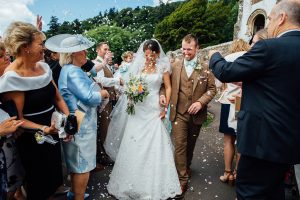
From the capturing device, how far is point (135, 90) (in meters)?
4.65

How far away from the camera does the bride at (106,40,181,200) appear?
4418mm

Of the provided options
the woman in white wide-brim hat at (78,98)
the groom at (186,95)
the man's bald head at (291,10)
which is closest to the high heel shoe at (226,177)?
the groom at (186,95)

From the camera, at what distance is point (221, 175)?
5398 mm

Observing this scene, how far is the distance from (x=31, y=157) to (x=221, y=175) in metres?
3.57

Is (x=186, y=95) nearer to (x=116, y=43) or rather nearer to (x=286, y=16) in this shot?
(x=286, y=16)

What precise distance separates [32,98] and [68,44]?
110cm

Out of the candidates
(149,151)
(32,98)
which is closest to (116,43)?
(149,151)

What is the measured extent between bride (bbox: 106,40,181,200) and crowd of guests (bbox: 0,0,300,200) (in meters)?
0.02

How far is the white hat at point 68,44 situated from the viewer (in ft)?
12.5

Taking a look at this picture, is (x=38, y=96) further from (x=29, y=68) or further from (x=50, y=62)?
(x=50, y=62)

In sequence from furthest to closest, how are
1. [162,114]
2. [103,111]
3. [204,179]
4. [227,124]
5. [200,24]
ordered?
[200,24] → [103,111] → [204,179] → [227,124] → [162,114]

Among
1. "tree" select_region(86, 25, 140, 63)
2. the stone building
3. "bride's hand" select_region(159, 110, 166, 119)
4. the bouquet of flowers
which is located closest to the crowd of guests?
"bride's hand" select_region(159, 110, 166, 119)

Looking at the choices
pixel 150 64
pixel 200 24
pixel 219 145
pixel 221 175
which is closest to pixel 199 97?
pixel 150 64

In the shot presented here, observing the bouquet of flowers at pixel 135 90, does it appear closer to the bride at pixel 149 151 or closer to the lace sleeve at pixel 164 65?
the bride at pixel 149 151
